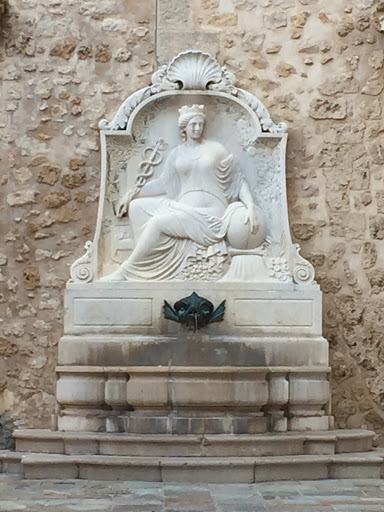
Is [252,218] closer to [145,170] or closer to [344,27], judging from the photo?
[145,170]

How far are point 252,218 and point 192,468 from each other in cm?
169

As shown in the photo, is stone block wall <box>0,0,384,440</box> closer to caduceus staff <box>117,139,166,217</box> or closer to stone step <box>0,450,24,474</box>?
caduceus staff <box>117,139,166,217</box>

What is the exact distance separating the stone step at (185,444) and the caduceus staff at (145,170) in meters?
1.51

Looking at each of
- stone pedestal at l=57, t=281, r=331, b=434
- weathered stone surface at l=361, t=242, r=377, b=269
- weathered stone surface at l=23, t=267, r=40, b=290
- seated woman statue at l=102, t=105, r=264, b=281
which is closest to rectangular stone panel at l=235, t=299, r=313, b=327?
stone pedestal at l=57, t=281, r=331, b=434

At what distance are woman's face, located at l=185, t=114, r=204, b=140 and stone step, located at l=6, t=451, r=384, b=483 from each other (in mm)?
2102

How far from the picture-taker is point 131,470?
14.8ft

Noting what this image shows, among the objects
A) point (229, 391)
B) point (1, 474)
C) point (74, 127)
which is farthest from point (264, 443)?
point (74, 127)

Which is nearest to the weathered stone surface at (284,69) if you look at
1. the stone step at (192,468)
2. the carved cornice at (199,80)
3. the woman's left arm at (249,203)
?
the carved cornice at (199,80)

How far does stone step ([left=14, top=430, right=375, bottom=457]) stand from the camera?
467 cm

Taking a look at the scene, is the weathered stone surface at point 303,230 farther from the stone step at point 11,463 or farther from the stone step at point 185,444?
the stone step at point 11,463

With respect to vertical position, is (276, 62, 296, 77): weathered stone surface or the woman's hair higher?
(276, 62, 296, 77): weathered stone surface

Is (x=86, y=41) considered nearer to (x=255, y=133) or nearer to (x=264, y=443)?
(x=255, y=133)

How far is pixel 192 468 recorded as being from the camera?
14.8 feet

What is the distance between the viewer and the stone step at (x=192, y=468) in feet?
14.7
